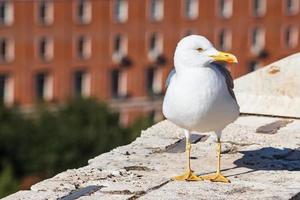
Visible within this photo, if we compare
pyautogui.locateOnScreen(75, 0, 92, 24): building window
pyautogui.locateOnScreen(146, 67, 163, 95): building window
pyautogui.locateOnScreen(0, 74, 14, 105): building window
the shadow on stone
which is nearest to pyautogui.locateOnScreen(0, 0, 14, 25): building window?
pyautogui.locateOnScreen(0, 74, 14, 105): building window

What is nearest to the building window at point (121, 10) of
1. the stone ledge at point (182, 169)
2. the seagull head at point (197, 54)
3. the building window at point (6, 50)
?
the building window at point (6, 50)

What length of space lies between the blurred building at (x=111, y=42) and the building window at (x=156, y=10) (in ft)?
0.13

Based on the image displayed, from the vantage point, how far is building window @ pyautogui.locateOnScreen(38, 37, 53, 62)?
49.8 m

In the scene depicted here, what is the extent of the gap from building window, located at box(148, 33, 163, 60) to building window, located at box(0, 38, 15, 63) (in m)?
6.07

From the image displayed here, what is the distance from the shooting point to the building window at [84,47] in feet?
167

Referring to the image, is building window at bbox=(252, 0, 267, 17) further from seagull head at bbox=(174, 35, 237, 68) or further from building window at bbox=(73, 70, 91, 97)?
seagull head at bbox=(174, 35, 237, 68)

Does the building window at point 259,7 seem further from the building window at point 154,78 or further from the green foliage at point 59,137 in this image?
the green foliage at point 59,137

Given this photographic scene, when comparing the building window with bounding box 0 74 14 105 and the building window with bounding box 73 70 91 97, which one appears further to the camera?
the building window with bounding box 73 70 91 97

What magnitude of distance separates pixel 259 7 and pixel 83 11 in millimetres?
8664

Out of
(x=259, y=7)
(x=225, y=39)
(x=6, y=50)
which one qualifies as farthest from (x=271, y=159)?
(x=259, y=7)

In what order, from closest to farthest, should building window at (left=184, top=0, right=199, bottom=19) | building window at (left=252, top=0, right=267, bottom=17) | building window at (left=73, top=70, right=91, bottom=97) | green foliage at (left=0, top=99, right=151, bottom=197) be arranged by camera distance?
green foliage at (left=0, top=99, right=151, bottom=197) < building window at (left=73, top=70, right=91, bottom=97) < building window at (left=184, top=0, right=199, bottom=19) < building window at (left=252, top=0, right=267, bottom=17)

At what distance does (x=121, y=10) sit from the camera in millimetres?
51781

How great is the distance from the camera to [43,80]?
50625 millimetres

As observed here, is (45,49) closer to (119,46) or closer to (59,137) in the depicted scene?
(119,46)
